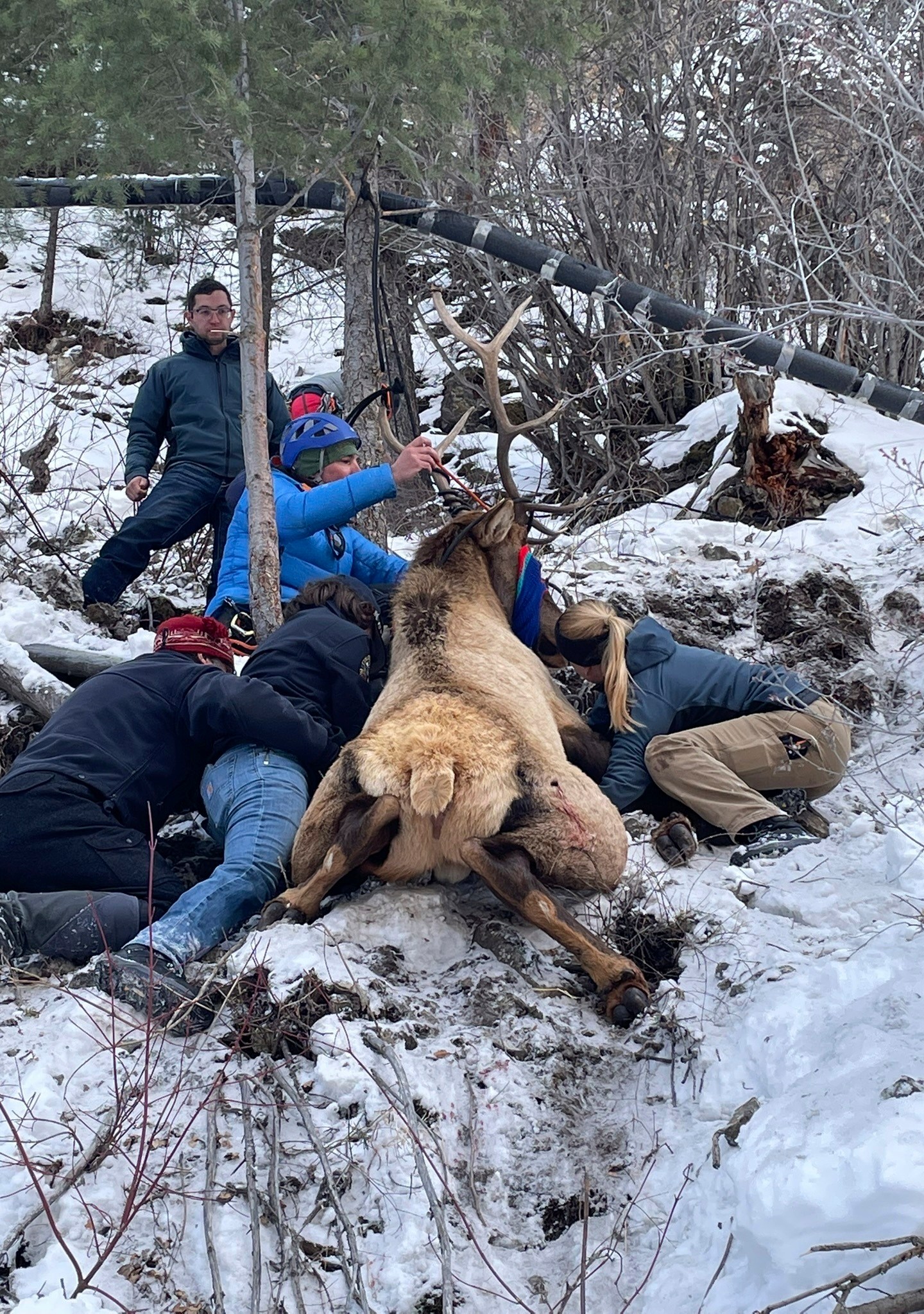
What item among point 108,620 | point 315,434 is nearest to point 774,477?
point 315,434

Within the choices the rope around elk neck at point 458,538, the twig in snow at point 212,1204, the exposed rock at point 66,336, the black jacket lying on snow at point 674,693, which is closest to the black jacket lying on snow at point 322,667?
the rope around elk neck at point 458,538

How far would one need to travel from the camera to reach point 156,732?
4582 mm

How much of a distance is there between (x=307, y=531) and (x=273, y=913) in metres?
2.34

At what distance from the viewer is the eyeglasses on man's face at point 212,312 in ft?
23.0

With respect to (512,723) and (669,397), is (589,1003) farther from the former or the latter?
(669,397)

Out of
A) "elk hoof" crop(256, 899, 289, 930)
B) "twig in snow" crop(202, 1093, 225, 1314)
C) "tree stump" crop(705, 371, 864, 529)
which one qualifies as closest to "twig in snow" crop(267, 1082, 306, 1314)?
"twig in snow" crop(202, 1093, 225, 1314)

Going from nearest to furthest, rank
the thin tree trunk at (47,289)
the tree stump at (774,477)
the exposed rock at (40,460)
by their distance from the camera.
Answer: the tree stump at (774,477) < the exposed rock at (40,460) < the thin tree trunk at (47,289)

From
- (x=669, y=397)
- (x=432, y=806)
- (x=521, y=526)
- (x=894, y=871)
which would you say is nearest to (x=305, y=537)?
(x=521, y=526)

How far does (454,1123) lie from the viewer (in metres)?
3.35

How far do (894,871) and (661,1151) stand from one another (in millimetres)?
1493

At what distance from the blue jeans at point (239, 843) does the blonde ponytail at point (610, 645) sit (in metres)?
1.50

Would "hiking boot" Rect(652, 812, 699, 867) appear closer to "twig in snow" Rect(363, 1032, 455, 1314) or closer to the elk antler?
"twig in snow" Rect(363, 1032, 455, 1314)

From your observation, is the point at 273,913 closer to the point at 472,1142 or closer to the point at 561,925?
the point at 561,925

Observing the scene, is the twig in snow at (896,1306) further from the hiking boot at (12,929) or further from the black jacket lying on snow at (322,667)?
the black jacket lying on snow at (322,667)
